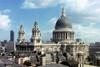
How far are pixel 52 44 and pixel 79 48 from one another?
18.2 meters

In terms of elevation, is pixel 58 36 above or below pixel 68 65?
above

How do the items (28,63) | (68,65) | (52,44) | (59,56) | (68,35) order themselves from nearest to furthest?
(68,65)
(28,63)
(59,56)
(52,44)
(68,35)

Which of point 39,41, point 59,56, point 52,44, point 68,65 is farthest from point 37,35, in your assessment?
point 68,65

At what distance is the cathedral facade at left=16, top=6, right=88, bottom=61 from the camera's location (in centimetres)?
11988

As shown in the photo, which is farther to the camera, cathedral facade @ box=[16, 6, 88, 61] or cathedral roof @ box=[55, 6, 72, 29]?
cathedral roof @ box=[55, 6, 72, 29]

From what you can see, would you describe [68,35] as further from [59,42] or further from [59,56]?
[59,56]

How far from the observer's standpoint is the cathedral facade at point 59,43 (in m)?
120

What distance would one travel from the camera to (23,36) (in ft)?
450

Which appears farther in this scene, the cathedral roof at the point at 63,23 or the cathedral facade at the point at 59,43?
the cathedral roof at the point at 63,23

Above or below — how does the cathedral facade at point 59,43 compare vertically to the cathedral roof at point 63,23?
below

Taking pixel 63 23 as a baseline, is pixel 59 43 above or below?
below

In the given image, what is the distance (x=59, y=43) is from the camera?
135m

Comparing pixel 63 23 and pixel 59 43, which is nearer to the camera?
pixel 59 43

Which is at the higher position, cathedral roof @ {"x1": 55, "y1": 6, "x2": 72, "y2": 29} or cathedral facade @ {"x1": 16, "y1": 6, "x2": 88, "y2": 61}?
cathedral roof @ {"x1": 55, "y1": 6, "x2": 72, "y2": 29}
